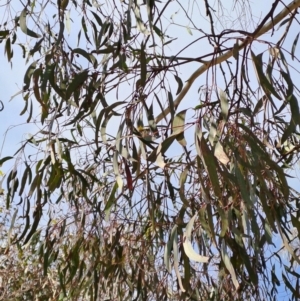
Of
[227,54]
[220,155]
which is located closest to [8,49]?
[227,54]

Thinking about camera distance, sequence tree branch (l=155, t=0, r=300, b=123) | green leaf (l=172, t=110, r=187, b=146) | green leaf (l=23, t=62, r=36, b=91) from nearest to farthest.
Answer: green leaf (l=172, t=110, r=187, b=146) < green leaf (l=23, t=62, r=36, b=91) < tree branch (l=155, t=0, r=300, b=123)

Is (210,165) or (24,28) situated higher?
(24,28)

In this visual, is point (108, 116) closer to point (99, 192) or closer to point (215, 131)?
point (215, 131)

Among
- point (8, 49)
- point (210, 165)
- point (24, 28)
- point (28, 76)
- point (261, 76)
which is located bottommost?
point (210, 165)

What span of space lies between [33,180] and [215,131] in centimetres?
77

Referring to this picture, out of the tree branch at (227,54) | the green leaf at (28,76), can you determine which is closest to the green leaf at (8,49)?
the green leaf at (28,76)

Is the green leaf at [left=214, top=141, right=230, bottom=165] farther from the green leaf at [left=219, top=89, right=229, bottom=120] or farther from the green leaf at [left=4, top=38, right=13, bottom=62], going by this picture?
the green leaf at [left=4, top=38, right=13, bottom=62]

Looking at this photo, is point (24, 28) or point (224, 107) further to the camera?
point (24, 28)

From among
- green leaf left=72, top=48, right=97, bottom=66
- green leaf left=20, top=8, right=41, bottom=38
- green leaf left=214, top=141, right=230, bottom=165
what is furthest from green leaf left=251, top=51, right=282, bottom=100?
green leaf left=20, top=8, right=41, bottom=38

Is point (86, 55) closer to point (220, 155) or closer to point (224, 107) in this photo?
point (224, 107)

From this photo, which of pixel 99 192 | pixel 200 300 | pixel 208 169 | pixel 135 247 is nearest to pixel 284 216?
pixel 200 300

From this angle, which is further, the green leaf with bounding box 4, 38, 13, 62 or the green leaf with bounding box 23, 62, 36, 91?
the green leaf with bounding box 4, 38, 13, 62

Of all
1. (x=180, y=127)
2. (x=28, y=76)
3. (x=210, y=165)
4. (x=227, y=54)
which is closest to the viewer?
(x=210, y=165)

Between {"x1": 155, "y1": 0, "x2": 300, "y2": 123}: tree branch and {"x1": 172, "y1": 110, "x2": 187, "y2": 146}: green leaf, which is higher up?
{"x1": 155, "y1": 0, "x2": 300, "y2": 123}: tree branch
